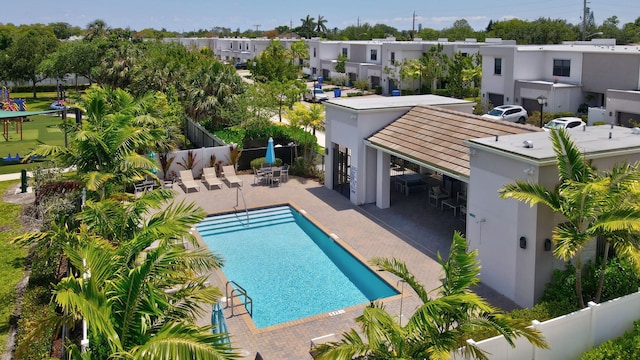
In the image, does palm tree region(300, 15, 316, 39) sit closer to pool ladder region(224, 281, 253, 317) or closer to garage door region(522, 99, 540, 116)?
garage door region(522, 99, 540, 116)

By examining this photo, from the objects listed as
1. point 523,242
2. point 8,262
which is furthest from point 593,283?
point 8,262

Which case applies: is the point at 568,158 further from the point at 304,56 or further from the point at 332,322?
the point at 304,56

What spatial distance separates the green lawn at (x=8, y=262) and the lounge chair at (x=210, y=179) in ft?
25.0

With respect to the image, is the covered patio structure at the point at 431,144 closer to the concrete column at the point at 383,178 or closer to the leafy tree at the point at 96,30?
the concrete column at the point at 383,178

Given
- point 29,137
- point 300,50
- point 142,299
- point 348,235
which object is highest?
point 300,50

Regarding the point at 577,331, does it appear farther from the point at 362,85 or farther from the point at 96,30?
the point at 96,30

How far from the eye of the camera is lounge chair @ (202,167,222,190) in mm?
26016

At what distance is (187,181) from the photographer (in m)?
26.0

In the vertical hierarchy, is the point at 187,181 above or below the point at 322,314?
above

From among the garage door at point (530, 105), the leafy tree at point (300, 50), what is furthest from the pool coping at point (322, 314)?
the leafy tree at point (300, 50)

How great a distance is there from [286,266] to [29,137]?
29267 millimetres

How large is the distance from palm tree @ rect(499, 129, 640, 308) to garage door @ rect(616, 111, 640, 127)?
86.4 ft

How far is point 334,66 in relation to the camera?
7412 cm

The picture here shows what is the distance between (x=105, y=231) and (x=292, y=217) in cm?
1160
